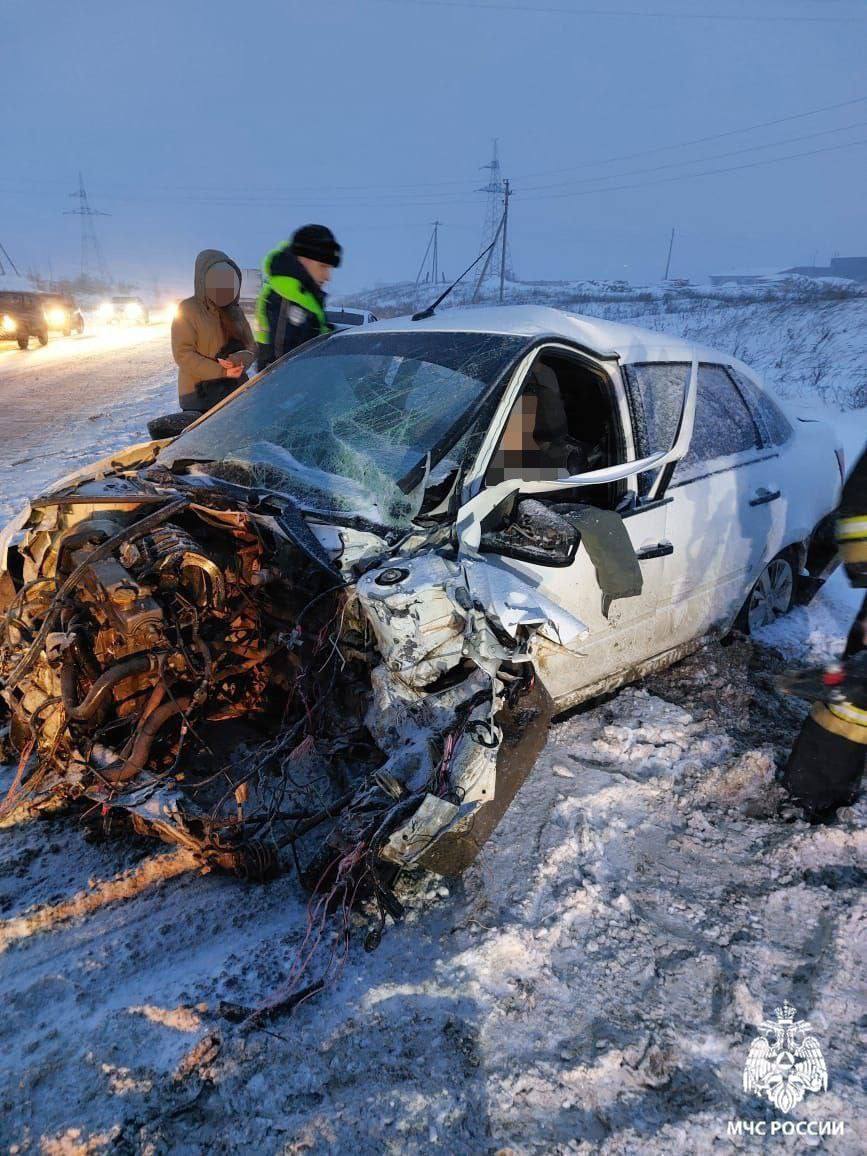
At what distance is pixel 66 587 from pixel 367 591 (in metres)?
1.05

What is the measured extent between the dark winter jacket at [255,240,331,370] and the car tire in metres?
3.32

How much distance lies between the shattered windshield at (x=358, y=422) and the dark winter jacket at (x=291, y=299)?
1597 mm

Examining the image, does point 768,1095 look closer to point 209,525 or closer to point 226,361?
point 209,525

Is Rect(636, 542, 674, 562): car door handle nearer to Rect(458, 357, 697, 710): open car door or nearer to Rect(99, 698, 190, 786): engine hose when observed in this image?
Rect(458, 357, 697, 710): open car door

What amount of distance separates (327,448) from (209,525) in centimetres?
60

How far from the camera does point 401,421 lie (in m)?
2.95

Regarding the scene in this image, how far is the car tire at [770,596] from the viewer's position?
161 inches

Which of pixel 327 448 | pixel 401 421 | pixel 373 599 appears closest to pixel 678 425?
pixel 401 421

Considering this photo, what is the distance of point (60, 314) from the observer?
2005cm

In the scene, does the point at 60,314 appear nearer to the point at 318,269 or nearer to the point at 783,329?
the point at 318,269

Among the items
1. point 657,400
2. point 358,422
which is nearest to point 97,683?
point 358,422

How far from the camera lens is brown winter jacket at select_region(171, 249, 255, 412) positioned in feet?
16.9

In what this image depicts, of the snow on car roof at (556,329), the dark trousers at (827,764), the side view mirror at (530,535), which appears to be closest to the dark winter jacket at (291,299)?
the snow on car roof at (556,329)

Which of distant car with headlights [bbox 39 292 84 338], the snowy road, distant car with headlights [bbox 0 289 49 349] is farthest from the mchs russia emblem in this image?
distant car with headlights [bbox 39 292 84 338]
